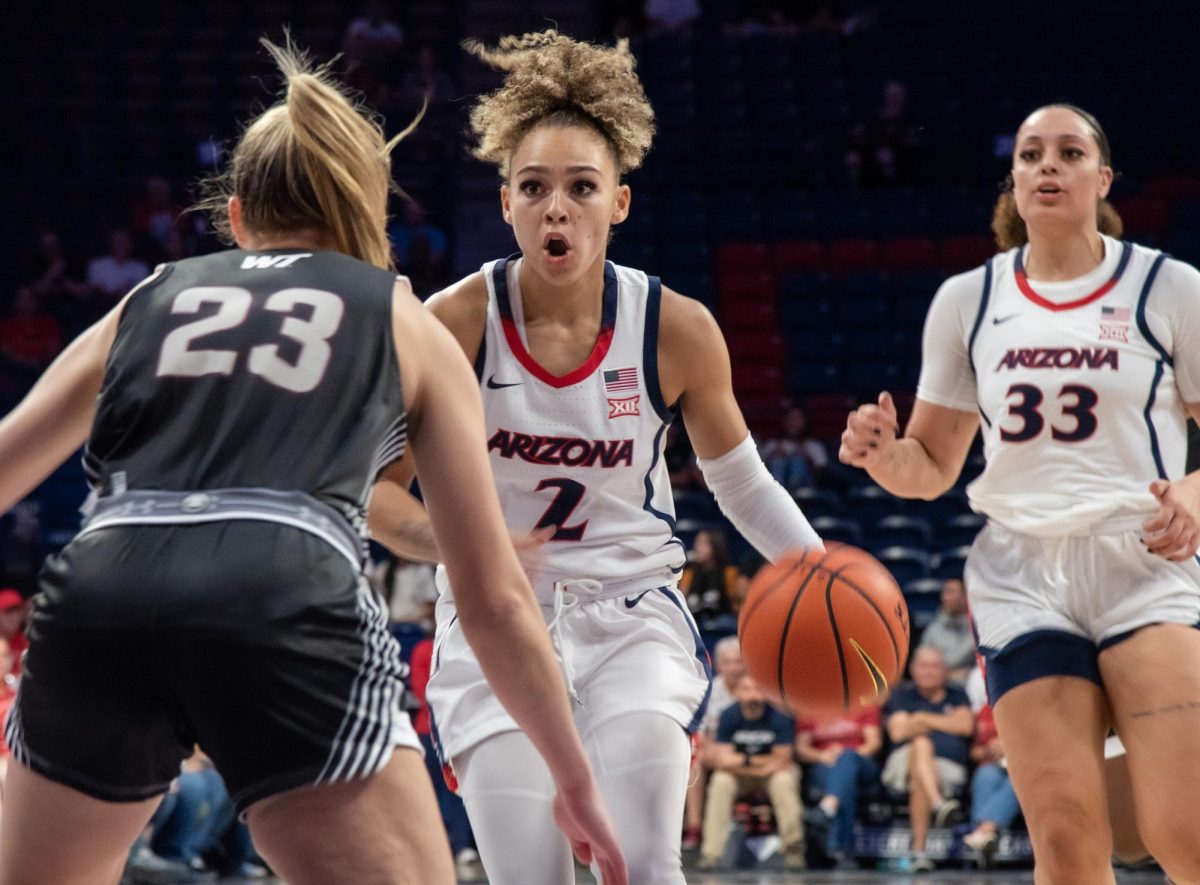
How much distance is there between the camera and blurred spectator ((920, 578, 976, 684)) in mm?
9562

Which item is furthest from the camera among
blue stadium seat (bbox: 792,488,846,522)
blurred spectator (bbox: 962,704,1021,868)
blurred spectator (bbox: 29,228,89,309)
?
blurred spectator (bbox: 29,228,89,309)

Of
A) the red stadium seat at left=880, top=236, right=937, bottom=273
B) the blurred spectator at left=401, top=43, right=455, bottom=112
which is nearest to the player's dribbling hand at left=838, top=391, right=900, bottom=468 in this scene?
the red stadium seat at left=880, top=236, right=937, bottom=273

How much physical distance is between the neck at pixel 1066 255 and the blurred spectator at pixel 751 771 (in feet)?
17.2

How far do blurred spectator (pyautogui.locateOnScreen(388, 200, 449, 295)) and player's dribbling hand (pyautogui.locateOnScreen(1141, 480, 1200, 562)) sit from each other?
1031 centimetres

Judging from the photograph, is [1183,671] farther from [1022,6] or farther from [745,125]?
[1022,6]

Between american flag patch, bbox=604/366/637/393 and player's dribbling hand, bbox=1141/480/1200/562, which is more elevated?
american flag patch, bbox=604/366/637/393

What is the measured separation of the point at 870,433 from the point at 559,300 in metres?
0.94

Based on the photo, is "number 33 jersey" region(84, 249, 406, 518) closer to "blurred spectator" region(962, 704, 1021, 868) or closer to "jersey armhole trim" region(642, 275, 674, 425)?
"jersey armhole trim" region(642, 275, 674, 425)

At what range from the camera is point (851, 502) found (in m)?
12.0

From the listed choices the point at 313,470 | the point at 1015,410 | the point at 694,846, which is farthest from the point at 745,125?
the point at 313,470

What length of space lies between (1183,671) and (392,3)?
14518mm

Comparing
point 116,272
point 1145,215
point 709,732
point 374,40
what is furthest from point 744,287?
point 709,732

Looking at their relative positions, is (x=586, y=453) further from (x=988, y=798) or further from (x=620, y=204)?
(x=988, y=798)

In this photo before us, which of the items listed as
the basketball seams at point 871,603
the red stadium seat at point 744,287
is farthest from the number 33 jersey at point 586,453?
the red stadium seat at point 744,287
